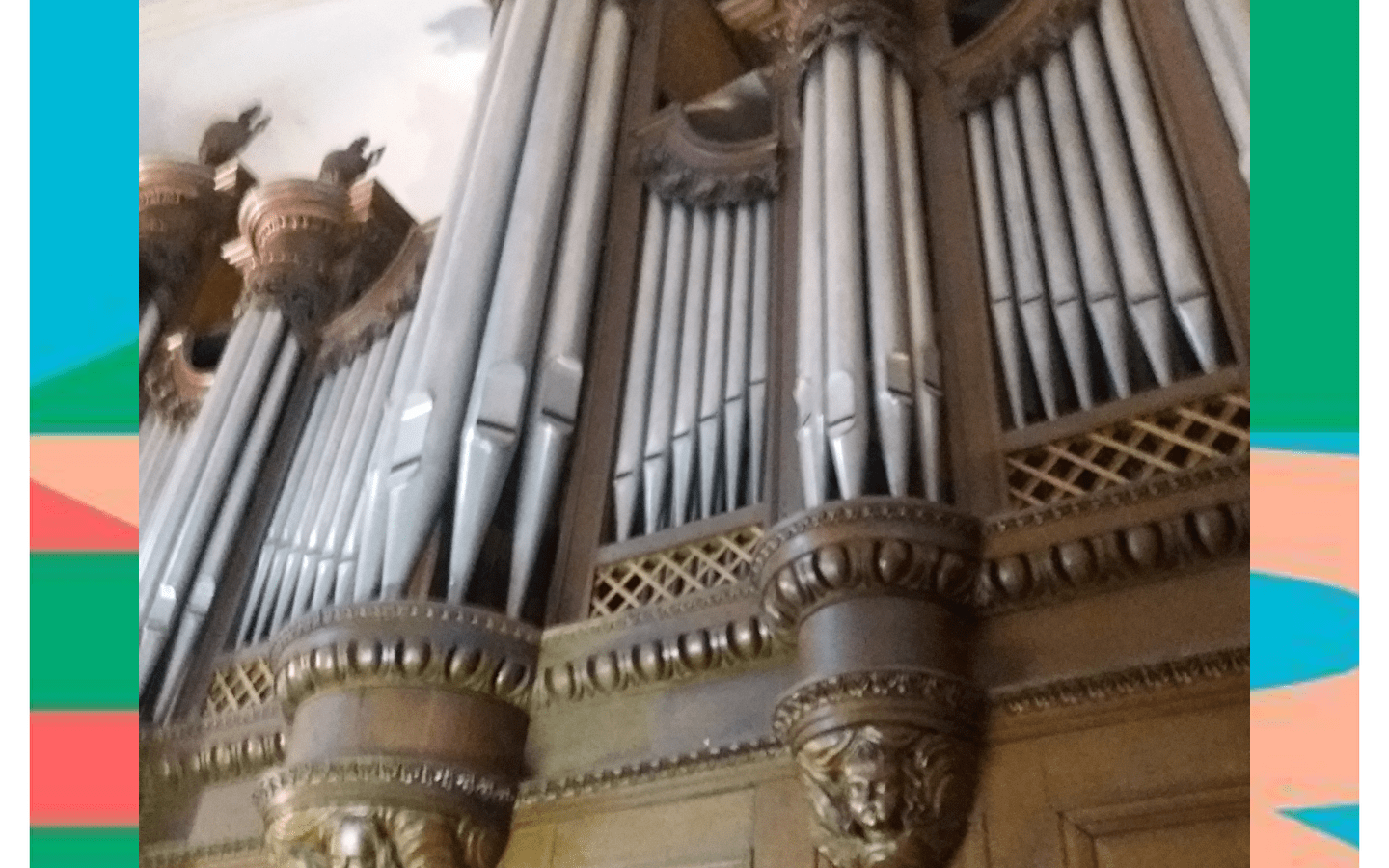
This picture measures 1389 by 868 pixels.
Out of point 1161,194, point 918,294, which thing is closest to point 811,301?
point 918,294

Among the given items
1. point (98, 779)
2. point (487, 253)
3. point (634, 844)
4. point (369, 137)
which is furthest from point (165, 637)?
point (369, 137)

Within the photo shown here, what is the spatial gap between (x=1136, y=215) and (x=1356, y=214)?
1645mm

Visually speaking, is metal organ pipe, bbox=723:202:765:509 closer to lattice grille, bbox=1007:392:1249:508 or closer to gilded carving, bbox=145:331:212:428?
lattice grille, bbox=1007:392:1249:508

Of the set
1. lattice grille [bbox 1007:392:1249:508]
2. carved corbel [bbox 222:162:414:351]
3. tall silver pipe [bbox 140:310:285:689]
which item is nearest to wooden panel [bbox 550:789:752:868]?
lattice grille [bbox 1007:392:1249:508]

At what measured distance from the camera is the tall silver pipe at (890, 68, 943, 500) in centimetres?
269

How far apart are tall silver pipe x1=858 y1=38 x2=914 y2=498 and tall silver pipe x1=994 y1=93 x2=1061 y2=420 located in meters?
0.27

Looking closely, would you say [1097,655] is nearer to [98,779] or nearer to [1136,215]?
[1136,215]

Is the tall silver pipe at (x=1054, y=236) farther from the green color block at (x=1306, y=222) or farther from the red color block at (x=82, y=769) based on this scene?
the red color block at (x=82, y=769)

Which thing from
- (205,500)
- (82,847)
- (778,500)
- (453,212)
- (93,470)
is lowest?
(82,847)

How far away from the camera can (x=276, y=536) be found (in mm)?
4078

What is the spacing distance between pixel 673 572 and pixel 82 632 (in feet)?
4.92

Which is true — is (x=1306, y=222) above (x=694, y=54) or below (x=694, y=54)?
below

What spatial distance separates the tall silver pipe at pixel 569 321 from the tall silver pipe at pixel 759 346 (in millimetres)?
436

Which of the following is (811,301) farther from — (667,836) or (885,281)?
(667,836)
